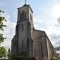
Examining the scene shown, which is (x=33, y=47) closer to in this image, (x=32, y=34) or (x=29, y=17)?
(x=32, y=34)

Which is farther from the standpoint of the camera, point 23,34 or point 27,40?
point 23,34

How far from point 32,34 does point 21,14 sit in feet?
23.8

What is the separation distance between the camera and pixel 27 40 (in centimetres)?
4069

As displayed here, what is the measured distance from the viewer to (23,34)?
1660 inches

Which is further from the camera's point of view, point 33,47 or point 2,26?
point 33,47

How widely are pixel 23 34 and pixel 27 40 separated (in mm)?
2488

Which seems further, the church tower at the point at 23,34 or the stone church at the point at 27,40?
the church tower at the point at 23,34

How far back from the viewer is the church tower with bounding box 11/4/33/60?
131ft

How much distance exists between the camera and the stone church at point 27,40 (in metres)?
39.6

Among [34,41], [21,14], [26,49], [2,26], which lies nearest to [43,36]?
[34,41]

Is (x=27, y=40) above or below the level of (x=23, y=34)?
below

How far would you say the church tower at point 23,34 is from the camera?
3991cm

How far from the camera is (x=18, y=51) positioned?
134 ft

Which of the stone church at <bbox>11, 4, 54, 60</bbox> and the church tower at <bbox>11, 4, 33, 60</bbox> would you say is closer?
the stone church at <bbox>11, 4, 54, 60</bbox>
